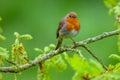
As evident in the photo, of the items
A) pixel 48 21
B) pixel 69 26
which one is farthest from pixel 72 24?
pixel 48 21

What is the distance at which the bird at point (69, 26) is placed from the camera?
3.25 m

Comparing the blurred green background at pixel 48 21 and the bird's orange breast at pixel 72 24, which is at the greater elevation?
the blurred green background at pixel 48 21

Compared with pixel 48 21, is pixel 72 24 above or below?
below

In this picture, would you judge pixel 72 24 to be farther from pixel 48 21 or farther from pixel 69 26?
pixel 48 21

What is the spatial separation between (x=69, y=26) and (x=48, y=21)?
Result: 7.61m

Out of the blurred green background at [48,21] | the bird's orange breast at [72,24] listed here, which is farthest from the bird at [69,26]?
the blurred green background at [48,21]

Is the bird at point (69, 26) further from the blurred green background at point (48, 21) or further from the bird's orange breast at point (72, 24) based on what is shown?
the blurred green background at point (48, 21)

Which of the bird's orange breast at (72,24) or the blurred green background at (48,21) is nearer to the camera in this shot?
the bird's orange breast at (72,24)

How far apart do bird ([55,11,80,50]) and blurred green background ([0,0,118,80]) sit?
4.81 metres

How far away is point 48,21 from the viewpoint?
10938 mm

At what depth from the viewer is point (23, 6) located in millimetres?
12617

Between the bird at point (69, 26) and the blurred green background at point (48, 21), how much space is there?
190 inches

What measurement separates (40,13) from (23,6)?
751 mm

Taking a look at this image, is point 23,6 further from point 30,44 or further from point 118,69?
point 118,69
